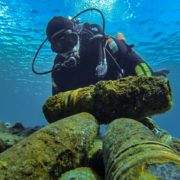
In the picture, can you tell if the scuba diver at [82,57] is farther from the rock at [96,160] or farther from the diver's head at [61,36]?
the rock at [96,160]

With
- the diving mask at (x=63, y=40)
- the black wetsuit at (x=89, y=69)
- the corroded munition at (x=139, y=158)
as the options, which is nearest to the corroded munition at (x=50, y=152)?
the corroded munition at (x=139, y=158)

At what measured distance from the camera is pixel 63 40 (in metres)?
4.55

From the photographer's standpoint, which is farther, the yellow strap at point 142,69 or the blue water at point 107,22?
the blue water at point 107,22

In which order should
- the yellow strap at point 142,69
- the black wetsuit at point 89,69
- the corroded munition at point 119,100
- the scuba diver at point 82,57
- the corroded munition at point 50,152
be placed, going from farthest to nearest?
the black wetsuit at point 89,69 → the scuba diver at point 82,57 → the yellow strap at point 142,69 → the corroded munition at point 119,100 → the corroded munition at point 50,152

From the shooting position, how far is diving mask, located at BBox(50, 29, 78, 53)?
179 inches

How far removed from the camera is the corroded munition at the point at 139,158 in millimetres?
747

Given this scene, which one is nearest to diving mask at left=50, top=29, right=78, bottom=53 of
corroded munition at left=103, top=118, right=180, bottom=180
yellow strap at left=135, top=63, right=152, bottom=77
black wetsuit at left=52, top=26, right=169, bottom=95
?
black wetsuit at left=52, top=26, right=169, bottom=95

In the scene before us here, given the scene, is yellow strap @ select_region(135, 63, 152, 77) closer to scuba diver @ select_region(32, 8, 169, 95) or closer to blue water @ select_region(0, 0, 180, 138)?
scuba diver @ select_region(32, 8, 169, 95)

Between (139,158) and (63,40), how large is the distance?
14.6ft

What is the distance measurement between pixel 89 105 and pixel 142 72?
2.53 m

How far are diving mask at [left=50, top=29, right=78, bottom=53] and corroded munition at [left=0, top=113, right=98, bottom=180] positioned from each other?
11.6ft

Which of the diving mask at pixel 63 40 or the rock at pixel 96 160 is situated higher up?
the diving mask at pixel 63 40

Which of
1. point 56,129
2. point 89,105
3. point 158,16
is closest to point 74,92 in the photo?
point 89,105

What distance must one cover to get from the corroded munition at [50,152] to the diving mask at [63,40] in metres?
3.54
